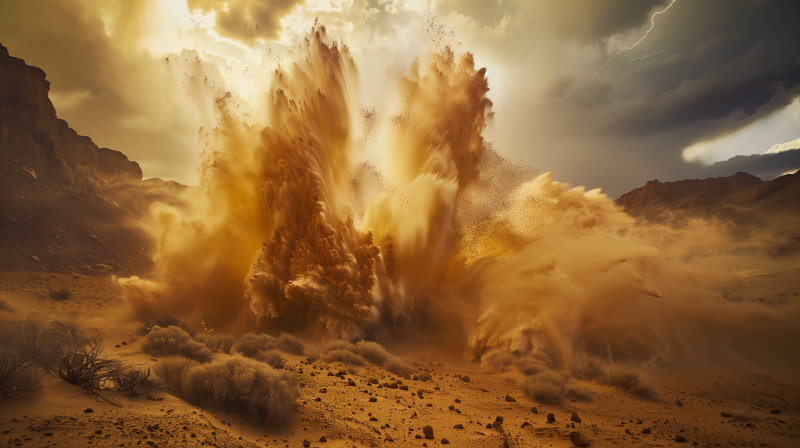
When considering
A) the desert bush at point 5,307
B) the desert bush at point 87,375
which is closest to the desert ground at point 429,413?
the desert bush at point 87,375

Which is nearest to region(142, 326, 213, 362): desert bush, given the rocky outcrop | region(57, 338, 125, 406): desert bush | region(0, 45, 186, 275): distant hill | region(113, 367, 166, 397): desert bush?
region(113, 367, 166, 397): desert bush

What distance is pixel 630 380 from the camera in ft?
34.1

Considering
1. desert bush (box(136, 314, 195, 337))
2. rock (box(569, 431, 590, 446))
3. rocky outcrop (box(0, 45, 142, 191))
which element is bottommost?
rock (box(569, 431, 590, 446))

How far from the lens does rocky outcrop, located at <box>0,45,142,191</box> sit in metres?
43.0

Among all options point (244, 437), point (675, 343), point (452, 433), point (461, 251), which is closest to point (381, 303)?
point (461, 251)

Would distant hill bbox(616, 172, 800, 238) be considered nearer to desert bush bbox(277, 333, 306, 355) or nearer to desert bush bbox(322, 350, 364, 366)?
desert bush bbox(322, 350, 364, 366)

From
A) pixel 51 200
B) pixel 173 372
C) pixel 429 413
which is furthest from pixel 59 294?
pixel 51 200

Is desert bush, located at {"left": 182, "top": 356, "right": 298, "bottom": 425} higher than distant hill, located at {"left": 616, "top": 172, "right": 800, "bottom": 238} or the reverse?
the reverse

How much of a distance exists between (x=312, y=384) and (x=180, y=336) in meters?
5.19

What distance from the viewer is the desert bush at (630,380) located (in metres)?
9.91

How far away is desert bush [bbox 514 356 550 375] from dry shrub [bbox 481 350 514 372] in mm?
360

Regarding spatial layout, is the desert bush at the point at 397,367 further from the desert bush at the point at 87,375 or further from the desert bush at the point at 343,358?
the desert bush at the point at 87,375

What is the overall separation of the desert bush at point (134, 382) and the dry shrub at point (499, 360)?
12.0 m

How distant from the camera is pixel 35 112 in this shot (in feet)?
162
